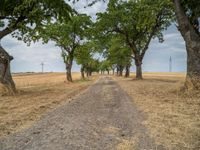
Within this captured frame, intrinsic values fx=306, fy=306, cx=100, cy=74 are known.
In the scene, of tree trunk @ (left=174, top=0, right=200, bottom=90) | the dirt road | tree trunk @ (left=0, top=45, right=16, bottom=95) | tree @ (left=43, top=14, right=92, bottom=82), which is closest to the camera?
the dirt road

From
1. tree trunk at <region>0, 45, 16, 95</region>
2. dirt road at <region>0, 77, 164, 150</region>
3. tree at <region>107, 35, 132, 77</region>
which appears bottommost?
dirt road at <region>0, 77, 164, 150</region>

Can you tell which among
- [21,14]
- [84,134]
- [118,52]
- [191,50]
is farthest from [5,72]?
[118,52]

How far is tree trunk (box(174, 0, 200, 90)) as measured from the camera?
728 inches

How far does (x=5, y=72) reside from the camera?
22.8 metres

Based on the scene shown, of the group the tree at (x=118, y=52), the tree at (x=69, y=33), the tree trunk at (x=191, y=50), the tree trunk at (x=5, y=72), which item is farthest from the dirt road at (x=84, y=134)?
the tree at (x=118, y=52)

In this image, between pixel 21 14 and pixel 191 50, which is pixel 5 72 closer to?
pixel 21 14

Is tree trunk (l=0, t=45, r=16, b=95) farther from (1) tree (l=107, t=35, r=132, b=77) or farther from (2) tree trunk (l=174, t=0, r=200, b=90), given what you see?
(1) tree (l=107, t=35, r=132, b=77)

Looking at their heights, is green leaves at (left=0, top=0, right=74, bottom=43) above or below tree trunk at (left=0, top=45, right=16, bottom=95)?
above

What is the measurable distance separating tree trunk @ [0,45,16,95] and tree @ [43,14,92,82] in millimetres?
21841

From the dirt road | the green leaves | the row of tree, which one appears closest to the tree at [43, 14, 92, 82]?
the row of tree

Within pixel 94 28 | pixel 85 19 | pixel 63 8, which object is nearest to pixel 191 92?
pixel 63 8

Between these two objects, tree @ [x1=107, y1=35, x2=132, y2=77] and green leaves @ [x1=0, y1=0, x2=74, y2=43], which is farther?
tree @ [x1=107, y1=35, x2=132, y2=77]

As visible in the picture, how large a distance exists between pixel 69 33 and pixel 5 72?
25.2 metres

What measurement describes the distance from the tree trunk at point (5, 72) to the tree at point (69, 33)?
2184 cm
